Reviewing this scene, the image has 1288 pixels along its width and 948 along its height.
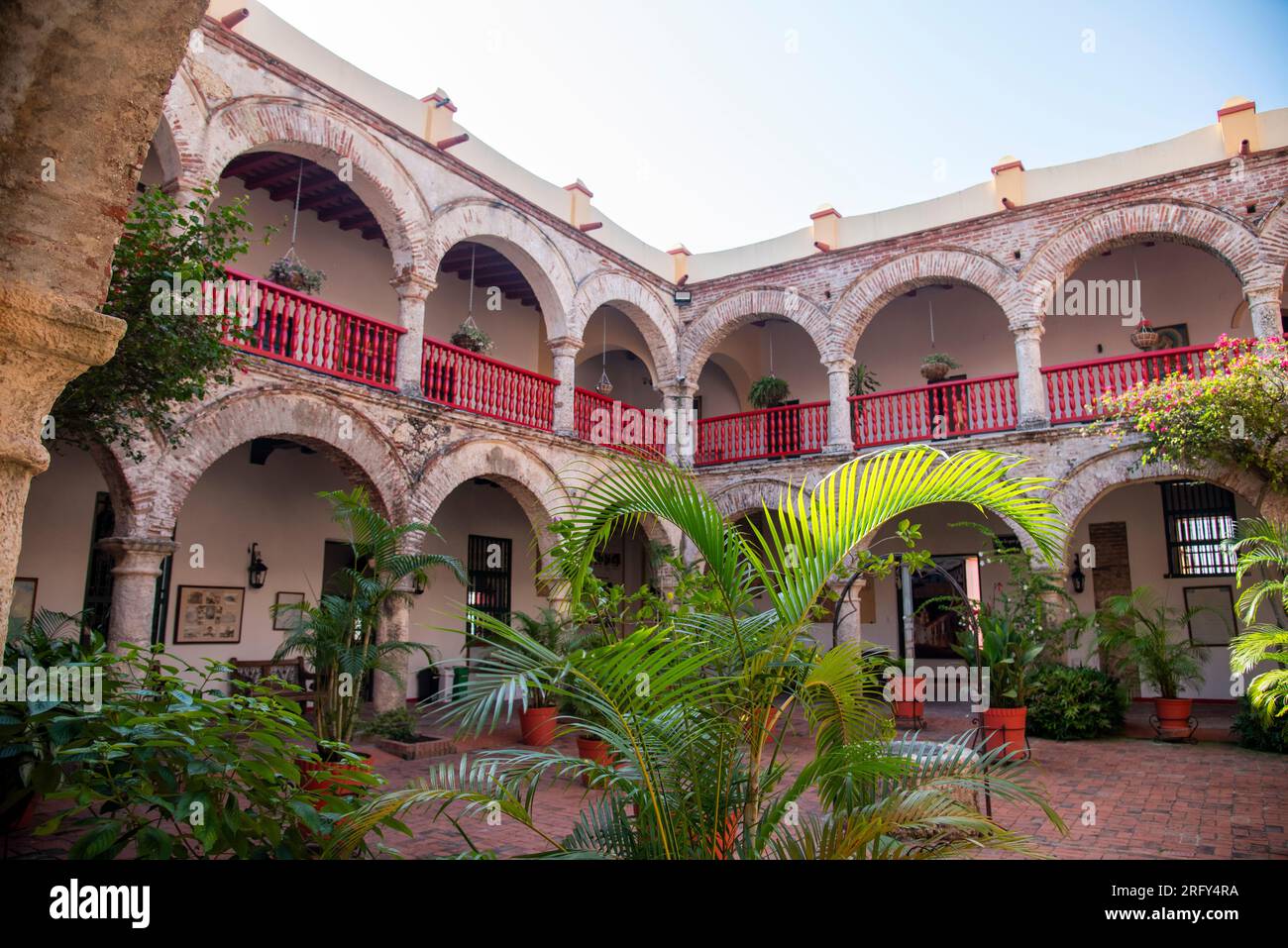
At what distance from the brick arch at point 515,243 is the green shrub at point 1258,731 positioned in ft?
31.8

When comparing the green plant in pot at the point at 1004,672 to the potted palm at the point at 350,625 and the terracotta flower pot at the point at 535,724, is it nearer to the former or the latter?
the terracotta flower pot at the point at 535,724

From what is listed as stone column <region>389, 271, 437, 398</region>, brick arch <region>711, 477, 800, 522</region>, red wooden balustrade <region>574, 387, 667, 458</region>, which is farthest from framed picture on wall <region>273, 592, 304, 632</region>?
brick arch <region>711, 477, 800, 522</region>

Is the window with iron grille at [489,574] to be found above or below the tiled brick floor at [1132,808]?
above

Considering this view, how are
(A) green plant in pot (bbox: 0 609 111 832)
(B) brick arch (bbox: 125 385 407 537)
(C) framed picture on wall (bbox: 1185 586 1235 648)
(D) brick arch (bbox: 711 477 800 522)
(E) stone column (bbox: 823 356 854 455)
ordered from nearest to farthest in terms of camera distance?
→ (A) green plant in pot (bbox: 0 609 111 832), (B) brick arch (bbox: 125 385 407 537), (C) framed picture on wall (bbox: 1185 586 1235 648), (E) stone column (bbox: 823 356 854 455), (D) brick arch (bbox: 711 477 800 522)

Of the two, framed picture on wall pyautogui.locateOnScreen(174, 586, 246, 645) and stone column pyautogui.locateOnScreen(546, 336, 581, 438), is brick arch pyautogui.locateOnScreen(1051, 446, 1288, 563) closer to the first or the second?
stone column pyautogui.locateOnScreen(546, 336, 581, 438)

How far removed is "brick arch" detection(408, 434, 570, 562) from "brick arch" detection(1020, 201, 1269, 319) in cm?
737

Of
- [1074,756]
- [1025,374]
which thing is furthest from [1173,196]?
[1074,756]

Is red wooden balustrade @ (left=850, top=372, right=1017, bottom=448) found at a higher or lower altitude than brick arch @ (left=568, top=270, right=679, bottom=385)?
lower

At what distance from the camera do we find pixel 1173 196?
419 inches

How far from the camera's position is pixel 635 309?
45.3ft

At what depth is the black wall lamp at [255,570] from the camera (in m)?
10.6

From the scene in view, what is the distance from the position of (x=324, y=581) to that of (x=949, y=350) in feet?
37.0

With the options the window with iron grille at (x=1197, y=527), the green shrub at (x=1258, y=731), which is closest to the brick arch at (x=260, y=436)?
the green shrub at (x=1258, y=731)

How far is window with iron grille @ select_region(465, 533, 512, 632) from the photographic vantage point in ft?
45.3
